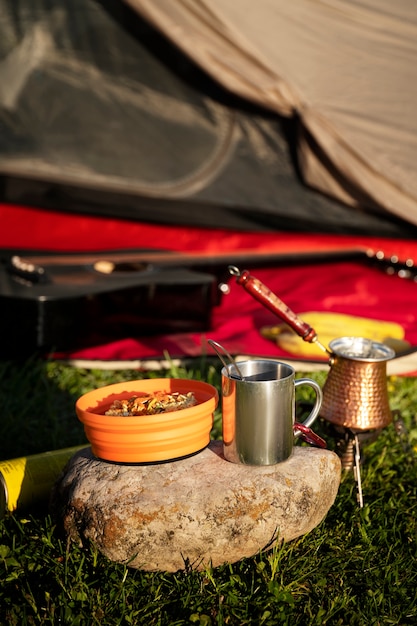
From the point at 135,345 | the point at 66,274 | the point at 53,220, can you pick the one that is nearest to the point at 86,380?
the point at 135,345

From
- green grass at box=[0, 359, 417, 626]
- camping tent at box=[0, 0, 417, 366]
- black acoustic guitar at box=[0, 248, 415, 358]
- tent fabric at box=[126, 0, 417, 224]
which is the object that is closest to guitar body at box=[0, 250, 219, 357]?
black acoustic guitar at box=[0, 248, 415, 358]

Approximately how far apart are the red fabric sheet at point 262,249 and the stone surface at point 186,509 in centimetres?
159

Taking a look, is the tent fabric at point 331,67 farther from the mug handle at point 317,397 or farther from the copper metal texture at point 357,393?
the mug handle at point 317,397

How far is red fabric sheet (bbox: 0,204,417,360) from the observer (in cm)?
338

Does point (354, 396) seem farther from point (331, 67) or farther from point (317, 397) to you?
point (331, 67)

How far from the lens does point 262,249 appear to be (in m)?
3.86

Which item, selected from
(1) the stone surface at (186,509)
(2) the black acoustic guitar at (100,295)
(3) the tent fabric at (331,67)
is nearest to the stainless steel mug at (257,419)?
(1) the stone surface at (186,509)

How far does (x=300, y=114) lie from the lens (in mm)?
3408

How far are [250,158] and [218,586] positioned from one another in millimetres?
2677

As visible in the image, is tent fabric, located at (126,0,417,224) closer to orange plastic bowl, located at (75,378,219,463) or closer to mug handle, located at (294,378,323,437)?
mug handle, located at (294,378,323,437)

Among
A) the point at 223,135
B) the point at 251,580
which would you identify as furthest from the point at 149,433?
Result: the point at 223,135

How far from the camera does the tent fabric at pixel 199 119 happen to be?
333 cm

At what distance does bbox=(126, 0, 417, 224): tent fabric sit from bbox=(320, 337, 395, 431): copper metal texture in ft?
5.84

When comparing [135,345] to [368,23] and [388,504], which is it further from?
[368,23]
